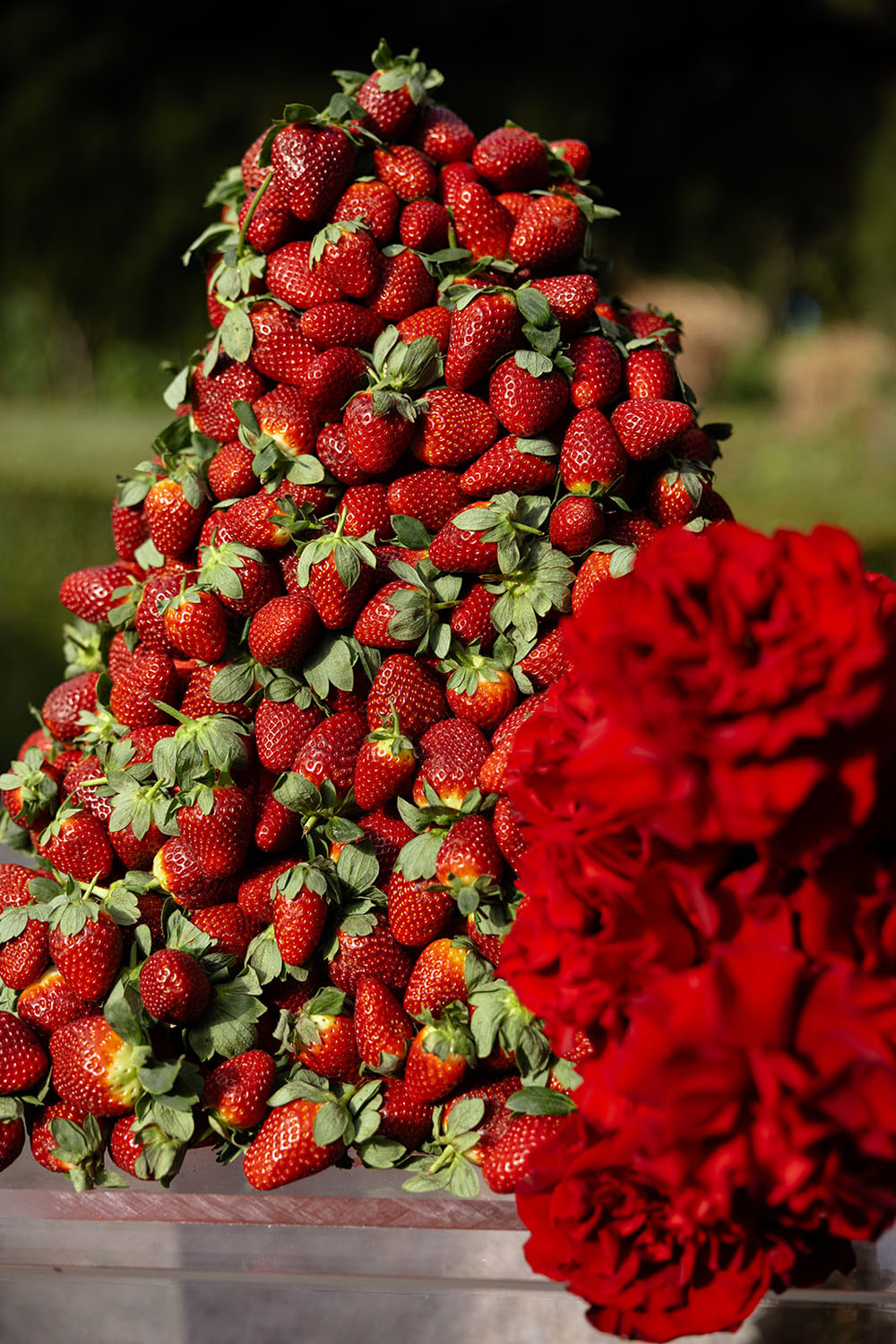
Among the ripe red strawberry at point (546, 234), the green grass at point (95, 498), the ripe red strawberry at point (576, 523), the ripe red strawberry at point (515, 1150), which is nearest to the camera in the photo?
the ripe red strawberry at point (515, 1150)

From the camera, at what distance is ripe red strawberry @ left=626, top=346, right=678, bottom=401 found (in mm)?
1007

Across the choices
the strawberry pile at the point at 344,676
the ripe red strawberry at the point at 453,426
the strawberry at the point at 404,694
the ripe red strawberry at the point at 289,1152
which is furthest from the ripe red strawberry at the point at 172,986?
the ripe red strawberry at the point at 453,426

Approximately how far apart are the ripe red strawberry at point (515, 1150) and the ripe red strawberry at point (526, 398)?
55cm

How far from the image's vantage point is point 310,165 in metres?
1.00

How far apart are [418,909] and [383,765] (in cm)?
12

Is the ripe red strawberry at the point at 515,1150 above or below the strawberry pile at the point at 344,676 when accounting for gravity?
below

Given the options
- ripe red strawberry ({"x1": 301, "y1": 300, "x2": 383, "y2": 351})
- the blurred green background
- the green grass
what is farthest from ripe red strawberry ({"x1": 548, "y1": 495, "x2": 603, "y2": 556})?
the blurred green background

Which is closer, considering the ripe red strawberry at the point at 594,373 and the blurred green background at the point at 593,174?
the ripe red strawberry at the point at 594,373

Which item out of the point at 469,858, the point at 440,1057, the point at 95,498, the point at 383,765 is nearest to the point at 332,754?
the point at 383,765

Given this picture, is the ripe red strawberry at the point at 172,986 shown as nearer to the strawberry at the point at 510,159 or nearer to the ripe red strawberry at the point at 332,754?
the ripe red strawberry at the point at 332,754

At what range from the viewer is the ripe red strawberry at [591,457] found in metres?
0.93

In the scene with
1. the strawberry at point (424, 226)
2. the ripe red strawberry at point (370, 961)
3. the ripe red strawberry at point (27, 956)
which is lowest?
the ripe red strawberry at point (27, 956)

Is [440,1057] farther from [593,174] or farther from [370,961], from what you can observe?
[593,174]

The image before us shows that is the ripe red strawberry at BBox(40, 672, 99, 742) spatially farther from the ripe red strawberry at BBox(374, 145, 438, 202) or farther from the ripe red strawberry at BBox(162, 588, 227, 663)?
the ripe red strawberry at BBox(374, 145, 438, 202)
